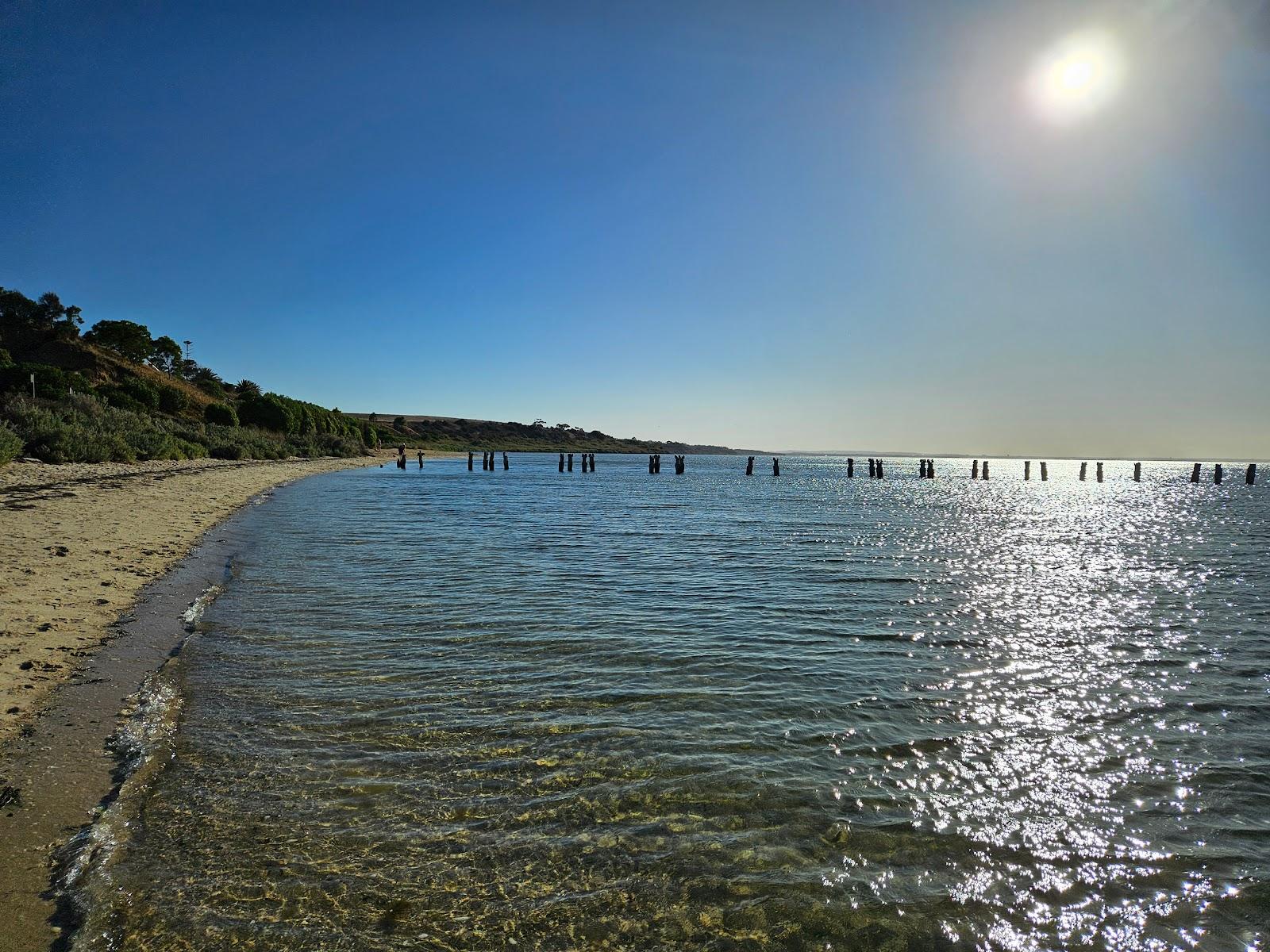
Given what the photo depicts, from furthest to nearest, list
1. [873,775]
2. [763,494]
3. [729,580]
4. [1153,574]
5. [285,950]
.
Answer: [763,494] → [1153,574] → [729,580] → [873,775] → [285,950]

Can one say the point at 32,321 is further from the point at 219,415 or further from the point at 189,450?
the point at 189,450

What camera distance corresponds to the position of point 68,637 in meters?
7.69

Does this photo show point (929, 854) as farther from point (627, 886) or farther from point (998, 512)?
point (998, 512)

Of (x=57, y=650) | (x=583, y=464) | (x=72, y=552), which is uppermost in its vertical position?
(x=583, y=464)

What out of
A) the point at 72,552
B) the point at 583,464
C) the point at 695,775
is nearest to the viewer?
the point at 695,775

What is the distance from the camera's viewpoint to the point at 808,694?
7203mm

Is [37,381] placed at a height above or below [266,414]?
above

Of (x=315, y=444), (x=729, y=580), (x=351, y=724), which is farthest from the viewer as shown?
(x=315, y=444)

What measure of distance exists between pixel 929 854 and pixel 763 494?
44057 mm

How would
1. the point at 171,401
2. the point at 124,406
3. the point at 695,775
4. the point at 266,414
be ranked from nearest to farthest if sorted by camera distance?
1. the point at 695,775
2. the point at 124,406
3. the point at 171,401
4. the point at 266,414

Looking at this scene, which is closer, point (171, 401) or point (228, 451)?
point (228, 451)

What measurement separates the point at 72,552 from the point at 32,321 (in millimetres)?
84546

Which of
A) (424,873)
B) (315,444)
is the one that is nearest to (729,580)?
(424,873)

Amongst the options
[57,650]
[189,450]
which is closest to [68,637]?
[57,650]
